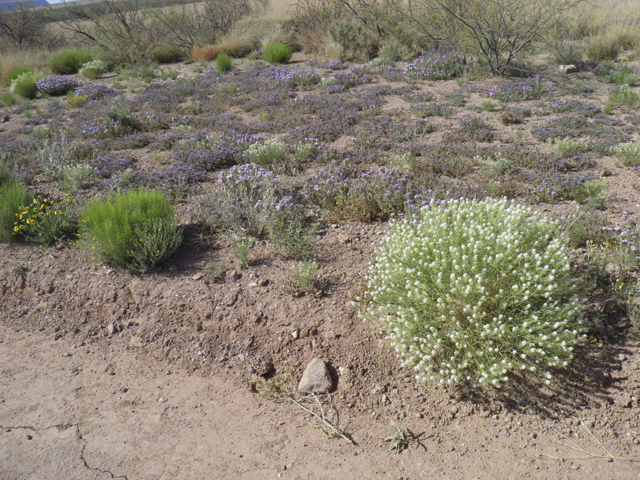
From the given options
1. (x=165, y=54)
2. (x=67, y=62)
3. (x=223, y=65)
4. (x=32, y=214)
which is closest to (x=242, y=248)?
(x=32, y=214)

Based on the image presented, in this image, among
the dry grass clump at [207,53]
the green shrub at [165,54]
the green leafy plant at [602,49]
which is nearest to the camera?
the green leafy plant at [602,49]

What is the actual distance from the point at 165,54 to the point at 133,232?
614 inches

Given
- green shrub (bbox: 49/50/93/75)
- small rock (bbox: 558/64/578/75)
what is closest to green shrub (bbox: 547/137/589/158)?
small rock (bbox: 558/64/578/75)

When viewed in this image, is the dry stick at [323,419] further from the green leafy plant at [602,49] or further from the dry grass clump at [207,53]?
the dry grass clump at [207,53]

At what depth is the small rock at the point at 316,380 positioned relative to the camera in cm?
370

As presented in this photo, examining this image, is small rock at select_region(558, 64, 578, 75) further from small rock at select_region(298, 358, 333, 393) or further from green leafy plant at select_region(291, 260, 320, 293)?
small rock at select_region(298, 358, 333, 393)

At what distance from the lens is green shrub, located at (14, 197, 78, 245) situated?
561 cm

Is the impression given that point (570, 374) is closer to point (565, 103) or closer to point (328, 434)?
point (328, 434)

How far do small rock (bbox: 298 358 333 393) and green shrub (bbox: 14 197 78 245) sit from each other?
382cm

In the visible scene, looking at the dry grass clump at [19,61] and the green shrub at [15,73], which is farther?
the dry grass clump at [19,61]

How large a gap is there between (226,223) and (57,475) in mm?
3074

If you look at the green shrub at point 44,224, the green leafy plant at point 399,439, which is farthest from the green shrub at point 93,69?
the green leafy plant at point 399,439

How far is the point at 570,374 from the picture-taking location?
339 centimetres

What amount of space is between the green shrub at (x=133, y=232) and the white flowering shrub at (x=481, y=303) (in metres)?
2.52
